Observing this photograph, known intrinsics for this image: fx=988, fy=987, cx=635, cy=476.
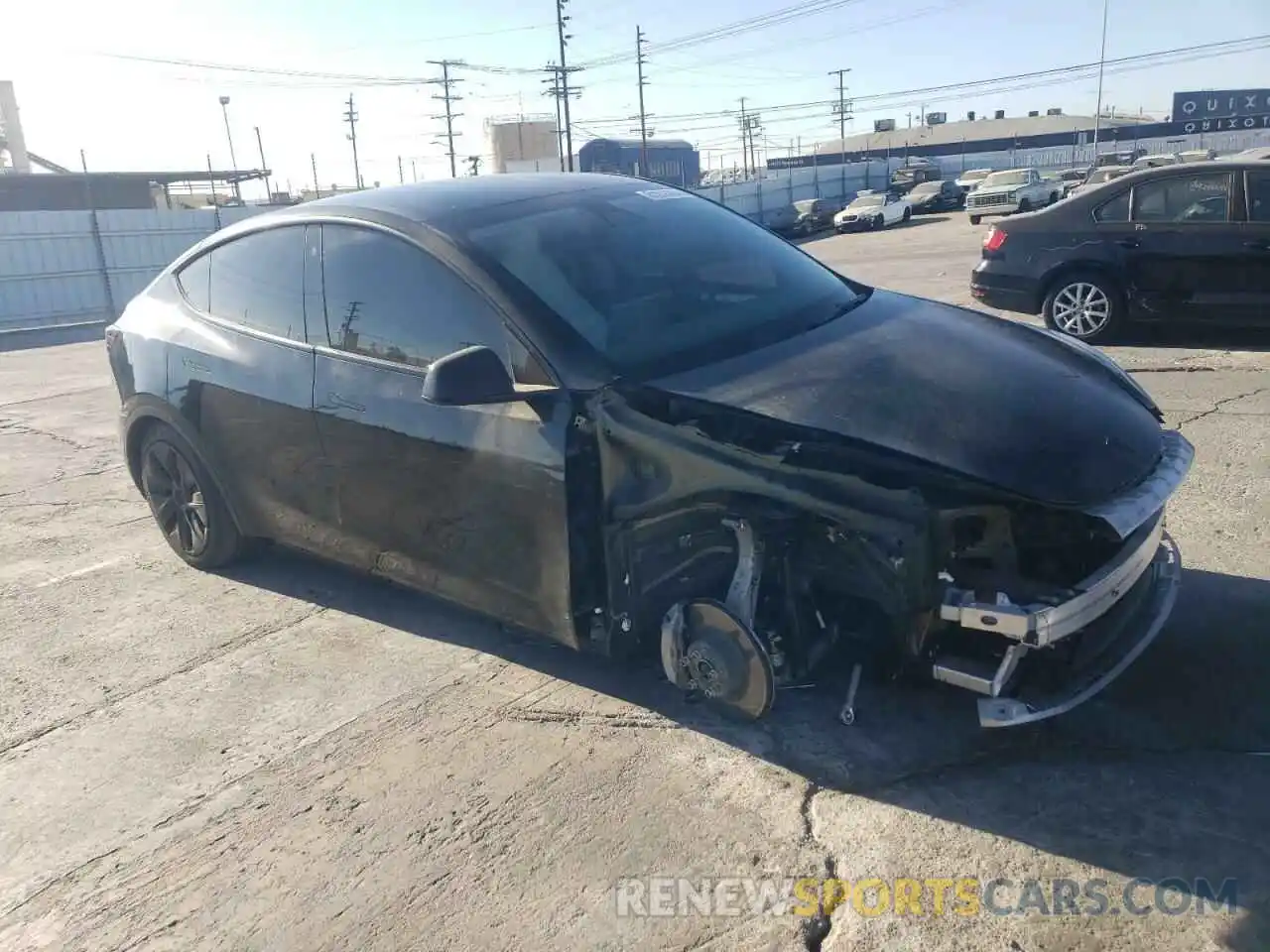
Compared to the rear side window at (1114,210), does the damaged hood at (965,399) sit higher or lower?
lower

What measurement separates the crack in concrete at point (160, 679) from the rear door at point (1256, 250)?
23.1 feet

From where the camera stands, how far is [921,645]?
2.72 m

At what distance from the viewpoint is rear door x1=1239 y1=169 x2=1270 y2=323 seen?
7387mm

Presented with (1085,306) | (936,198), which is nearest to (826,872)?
(1085,306)

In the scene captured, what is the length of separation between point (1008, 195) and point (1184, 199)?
24599mm

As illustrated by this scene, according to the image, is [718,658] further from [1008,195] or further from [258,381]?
[1008,195]

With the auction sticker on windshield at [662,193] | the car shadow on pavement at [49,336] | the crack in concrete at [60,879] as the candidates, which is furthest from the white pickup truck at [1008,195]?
the crack in concrete at [60,879]

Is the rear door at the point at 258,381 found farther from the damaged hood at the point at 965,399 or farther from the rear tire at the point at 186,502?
the damaged hood at the point at 965,399

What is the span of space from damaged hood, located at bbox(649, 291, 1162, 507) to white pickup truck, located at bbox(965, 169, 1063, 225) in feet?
91.6

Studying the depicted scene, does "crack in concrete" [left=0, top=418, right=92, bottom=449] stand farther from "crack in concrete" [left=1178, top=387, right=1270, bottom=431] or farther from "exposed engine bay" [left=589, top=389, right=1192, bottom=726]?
"crack in concrete" [left=1178, top=387, right=1270, bottom=431]

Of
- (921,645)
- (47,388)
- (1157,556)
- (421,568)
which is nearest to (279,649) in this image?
(421,568)

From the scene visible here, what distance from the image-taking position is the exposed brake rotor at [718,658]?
2.94 metres

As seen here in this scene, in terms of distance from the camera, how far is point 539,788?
Result: 297 cm

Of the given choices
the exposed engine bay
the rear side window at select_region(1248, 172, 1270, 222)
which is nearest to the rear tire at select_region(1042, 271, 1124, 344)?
the rear side window at select_region(1248, 172, 1270, 222)
